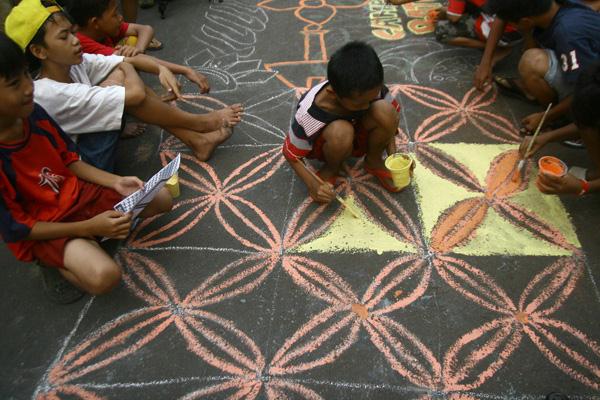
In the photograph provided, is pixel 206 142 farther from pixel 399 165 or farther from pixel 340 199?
pixel 399 165

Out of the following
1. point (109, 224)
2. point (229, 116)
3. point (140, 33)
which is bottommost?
point (229, 116)

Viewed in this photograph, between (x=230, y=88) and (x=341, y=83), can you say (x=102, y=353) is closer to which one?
(x=341, y=83)

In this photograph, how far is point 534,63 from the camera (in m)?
2.49

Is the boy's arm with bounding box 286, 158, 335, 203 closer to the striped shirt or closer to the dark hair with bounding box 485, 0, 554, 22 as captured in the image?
the striped shirt

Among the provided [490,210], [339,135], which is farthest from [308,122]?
[490,210]

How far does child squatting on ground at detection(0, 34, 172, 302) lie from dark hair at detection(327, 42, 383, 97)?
1174 millimetres

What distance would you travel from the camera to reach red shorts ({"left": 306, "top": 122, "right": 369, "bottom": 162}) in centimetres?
226

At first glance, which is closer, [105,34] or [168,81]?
[168,81]

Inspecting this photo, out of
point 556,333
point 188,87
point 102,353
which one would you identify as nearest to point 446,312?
point 556,333

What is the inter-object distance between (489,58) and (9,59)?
2863 millimetres

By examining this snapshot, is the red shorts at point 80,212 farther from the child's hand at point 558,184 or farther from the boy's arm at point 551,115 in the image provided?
the boy's arm at point 551,115

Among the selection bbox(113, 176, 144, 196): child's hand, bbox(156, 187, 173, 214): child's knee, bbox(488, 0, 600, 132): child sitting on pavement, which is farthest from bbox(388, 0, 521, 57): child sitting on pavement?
bbox(113, 176, 144, 196): child's hand

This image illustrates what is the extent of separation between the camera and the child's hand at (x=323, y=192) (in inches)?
88.0

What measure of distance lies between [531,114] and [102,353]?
289 centimetres
